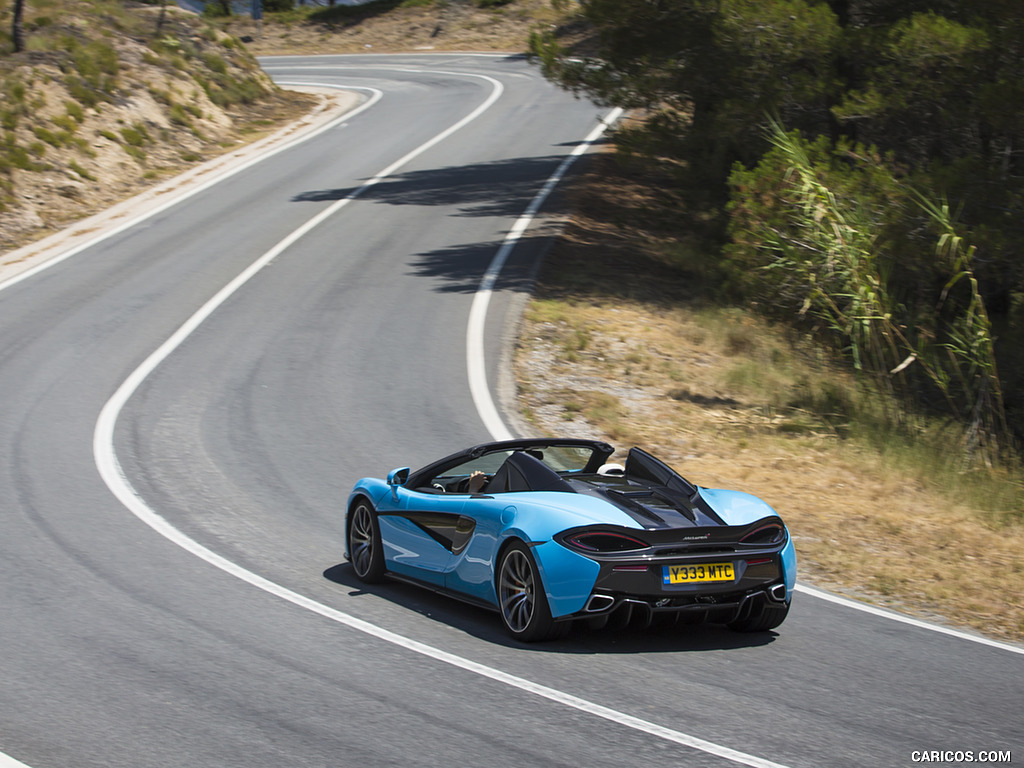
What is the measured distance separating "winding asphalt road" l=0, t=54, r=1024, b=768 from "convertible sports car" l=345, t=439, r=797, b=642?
259mm

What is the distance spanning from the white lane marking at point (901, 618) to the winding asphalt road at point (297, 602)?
86 mm

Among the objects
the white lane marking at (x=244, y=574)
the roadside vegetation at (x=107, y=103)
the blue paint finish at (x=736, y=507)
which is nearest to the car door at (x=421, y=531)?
the white lane marking at (x=244, y=574)

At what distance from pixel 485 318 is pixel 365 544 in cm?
973

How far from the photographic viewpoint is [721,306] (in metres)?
19.4

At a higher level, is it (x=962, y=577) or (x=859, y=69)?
(x=859, y=69)

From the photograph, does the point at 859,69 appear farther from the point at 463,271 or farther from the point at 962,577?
the point at 962,577

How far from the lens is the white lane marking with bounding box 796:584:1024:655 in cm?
704

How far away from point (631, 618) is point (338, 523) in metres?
3.88

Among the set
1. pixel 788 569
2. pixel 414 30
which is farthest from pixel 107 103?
pixel 788 569

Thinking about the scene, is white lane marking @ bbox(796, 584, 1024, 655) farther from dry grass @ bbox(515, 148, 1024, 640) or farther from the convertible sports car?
the convertible sports car

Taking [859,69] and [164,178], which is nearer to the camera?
[859,69]

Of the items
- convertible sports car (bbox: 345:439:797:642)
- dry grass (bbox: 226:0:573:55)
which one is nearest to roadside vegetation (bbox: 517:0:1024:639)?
convertible sports car (bbox: 345:439:797:642)

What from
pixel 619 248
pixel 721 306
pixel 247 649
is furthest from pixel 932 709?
pixel 619 248

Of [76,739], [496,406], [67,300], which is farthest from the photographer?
[67,300]
